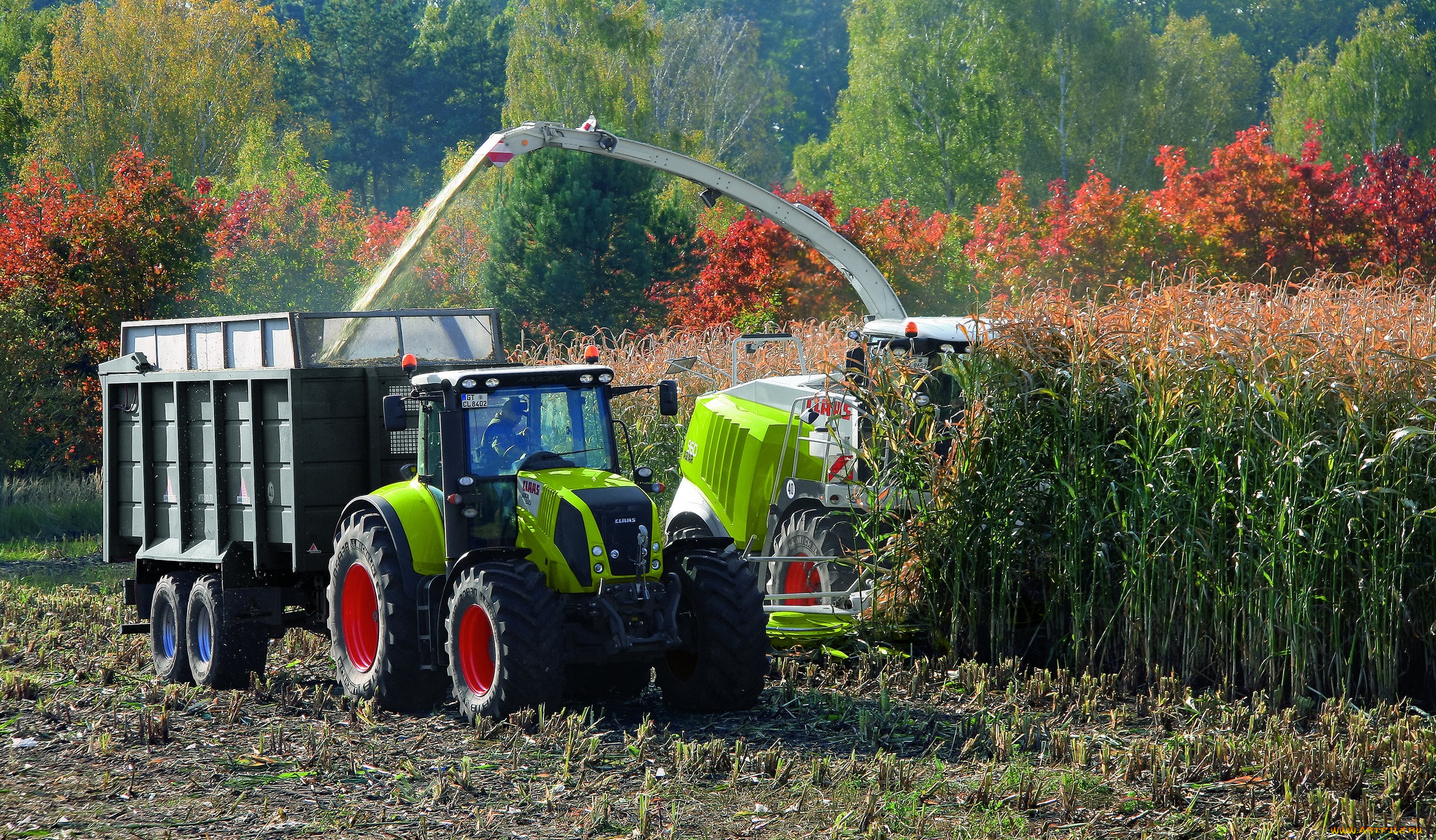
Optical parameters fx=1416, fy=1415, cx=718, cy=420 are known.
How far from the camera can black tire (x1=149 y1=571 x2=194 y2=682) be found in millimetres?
9352

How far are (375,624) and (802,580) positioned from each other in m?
3.28

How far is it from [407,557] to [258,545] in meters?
1.47

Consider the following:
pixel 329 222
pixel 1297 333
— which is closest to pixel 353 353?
pixel 1297 333

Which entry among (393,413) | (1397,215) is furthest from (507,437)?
(1397,215)

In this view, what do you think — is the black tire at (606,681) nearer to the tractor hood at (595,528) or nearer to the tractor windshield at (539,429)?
the tractor hood at (595,528)

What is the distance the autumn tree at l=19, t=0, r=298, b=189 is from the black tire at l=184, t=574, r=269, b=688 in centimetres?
2911

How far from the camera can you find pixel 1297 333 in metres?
7.60

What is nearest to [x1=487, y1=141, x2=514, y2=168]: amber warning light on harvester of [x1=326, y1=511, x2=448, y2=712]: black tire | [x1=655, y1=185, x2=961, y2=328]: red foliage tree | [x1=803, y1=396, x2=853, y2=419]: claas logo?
[x1=803, y1=396, x2=853, y2=419]: claas logo

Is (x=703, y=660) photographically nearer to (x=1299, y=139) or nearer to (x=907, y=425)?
(x=907, y=425)

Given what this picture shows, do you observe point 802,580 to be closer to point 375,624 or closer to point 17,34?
point 375,624

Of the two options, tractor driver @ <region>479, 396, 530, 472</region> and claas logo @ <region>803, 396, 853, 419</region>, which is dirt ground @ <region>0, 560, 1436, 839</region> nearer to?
tractor driver @ <region>479, 396, 530, 472</region>

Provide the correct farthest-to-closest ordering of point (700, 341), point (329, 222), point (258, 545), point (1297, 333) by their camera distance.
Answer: point (329, 222)
point (700, 341)
point (258, 545)
point (1297, 333)

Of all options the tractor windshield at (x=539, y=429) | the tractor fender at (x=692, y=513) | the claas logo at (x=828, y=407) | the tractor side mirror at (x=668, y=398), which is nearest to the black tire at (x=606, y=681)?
the tractor windshield at (x=539, y=429)

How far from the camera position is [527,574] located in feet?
24.3
